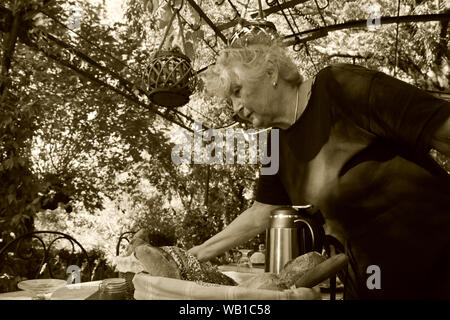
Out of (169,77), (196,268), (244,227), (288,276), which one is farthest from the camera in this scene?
(169,77)

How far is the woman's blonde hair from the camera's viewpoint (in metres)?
1.54

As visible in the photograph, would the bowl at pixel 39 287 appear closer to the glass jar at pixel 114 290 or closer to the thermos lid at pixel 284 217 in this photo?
the glass jar at pixel 114 290

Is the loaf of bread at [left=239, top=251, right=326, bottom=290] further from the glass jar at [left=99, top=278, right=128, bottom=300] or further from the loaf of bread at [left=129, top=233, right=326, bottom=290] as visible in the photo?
the glass jar at [left=99, top=278, right=128, bottom=300]

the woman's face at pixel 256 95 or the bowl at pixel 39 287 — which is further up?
the woman's face at pixel 256 95

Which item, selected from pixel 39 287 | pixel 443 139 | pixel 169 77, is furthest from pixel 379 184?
pixel 169 77

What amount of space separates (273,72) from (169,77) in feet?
4.43

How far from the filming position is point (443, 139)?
3.34 feet

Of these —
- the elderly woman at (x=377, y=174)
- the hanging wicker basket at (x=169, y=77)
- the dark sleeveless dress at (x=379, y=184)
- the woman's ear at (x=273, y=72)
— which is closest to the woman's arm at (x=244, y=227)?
Result: the elderly woman at (x=377, y=174)

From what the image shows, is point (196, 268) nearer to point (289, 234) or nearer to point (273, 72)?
point (289, 234)

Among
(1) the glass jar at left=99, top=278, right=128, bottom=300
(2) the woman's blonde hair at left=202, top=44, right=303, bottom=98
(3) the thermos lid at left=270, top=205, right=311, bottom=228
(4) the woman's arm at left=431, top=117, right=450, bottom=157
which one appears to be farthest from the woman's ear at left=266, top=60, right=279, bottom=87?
(1) the glass jar at left=99, top=278, right=128, bottom=300

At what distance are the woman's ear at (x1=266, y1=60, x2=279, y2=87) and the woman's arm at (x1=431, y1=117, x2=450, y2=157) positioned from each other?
2.09 feet

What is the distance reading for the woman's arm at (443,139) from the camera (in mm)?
1006
